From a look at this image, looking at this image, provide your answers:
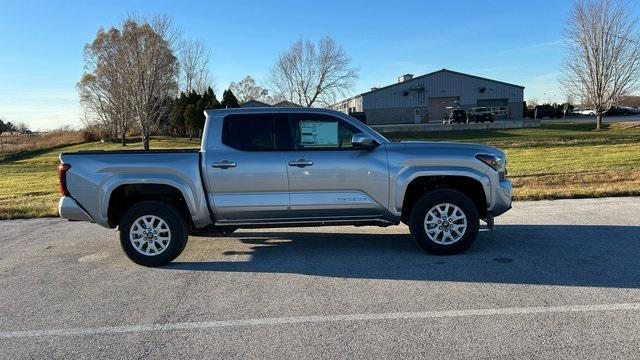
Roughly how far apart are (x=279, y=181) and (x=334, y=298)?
5.78 feet

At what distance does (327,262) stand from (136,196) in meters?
2.50

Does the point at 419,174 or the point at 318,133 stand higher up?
the point at 318,133

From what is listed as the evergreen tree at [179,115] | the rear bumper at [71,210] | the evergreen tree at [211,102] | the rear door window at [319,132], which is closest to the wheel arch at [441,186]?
the rear door window at [319,132]

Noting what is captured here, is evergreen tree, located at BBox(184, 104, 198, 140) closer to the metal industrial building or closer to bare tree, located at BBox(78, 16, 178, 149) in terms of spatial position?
bare tree, located at BBox(78, 16, 178, 149)

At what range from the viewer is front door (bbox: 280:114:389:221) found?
19.5ft

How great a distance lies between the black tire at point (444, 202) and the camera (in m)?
5.98

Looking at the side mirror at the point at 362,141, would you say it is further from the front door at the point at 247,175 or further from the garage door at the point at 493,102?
the garage door at the point at 493,102

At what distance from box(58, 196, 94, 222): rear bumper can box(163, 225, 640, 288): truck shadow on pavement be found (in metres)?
1.24

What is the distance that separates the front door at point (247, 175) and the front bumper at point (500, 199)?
8.25 feet

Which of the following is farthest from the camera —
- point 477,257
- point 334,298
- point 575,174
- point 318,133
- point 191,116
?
point 191,116

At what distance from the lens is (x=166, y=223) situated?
5953 millimetres

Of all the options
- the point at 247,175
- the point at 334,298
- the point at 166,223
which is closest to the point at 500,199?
the point at 334,298

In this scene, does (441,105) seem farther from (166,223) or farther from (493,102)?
(166,223)

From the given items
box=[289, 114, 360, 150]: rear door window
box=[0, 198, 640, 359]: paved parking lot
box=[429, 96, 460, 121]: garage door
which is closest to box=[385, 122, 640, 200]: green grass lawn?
box=[0, 198, 640, 359]: paved parking lot
